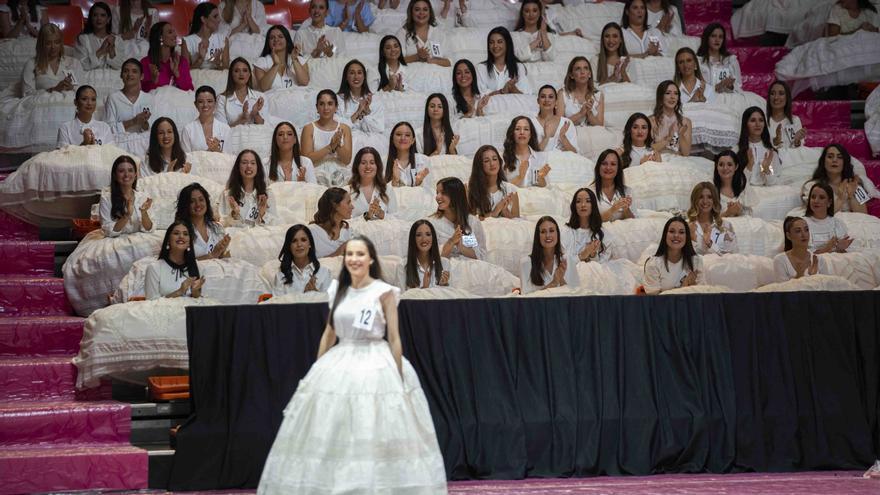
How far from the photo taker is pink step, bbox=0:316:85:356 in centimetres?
868

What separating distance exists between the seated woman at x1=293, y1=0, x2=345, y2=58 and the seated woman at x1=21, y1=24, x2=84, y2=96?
2.06 meters

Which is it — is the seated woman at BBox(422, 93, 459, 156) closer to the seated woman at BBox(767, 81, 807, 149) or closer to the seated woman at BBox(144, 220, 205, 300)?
the seated woman at BBox(144, 220, 205, 300)

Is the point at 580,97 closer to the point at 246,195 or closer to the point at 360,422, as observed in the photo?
the point at 246,195

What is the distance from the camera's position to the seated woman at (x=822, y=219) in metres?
9.85

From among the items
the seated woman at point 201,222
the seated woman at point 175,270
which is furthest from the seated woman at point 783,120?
the seated woman at point 175,270

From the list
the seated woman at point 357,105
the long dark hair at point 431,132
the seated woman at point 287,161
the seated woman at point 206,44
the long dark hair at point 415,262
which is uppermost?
the seated woman at point 206,44

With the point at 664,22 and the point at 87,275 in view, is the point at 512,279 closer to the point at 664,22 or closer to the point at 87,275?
the point at 87,275

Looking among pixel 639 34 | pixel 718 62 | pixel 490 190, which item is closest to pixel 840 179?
pixel 718 62

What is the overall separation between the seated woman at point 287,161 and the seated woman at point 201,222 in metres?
1.04

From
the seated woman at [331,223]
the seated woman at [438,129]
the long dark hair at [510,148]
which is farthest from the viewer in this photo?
the seated woman at [438,129]

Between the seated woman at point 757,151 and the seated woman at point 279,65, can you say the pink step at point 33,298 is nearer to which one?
the seated woman at point 279,65

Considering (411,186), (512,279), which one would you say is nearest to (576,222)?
(512,279)

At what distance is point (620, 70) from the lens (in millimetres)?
11570

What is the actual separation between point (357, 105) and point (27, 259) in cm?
297
